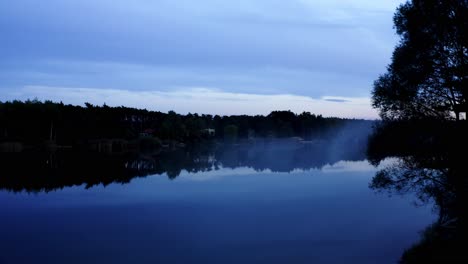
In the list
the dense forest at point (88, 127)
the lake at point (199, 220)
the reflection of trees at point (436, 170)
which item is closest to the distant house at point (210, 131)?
the dense forest at point (88, 127)

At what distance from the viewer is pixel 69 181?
44125 mm

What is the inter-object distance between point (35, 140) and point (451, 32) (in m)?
86.1

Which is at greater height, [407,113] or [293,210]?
[407,113]

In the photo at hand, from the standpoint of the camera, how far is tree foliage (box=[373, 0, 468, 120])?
16188 mm

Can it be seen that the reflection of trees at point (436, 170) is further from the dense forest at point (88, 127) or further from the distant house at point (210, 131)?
the distant house at point (210, 131)

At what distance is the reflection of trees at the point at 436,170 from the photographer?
15344 millimetres

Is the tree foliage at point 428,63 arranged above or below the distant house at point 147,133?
above

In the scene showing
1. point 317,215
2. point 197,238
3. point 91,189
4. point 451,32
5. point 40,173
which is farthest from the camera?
point 40,173

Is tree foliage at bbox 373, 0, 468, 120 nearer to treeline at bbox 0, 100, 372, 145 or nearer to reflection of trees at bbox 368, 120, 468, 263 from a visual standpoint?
reflection of trees at bbox 368, 120, 468, 263

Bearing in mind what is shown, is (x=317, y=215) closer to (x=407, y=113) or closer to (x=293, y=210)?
(x=293, y=210)

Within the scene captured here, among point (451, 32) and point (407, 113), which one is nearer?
point (451, 32)

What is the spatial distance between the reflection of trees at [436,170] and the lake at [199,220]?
2680 millimetres

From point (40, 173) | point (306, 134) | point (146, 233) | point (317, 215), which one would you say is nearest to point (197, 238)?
point (146, 233)

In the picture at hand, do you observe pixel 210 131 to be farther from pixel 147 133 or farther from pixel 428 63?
pixel 428 63
